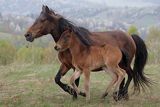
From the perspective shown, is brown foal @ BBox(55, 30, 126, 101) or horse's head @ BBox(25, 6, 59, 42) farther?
horse's head @ BBox(25, 6, 59, 42)

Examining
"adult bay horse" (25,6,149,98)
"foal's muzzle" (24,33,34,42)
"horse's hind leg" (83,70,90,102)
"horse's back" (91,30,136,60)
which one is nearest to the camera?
"horse's hind leg" (83,70,90,102)

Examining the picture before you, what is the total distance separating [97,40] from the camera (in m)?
8.80

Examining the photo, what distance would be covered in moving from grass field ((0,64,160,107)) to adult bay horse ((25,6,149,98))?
1.52ft

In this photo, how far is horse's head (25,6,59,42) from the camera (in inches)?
332

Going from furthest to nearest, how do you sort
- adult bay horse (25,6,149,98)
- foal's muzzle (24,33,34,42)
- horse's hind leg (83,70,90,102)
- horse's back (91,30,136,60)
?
horse's back (91,30,136,60) → adult bay horse (25,6,149,98) → foal's muzzle (24,33,34,42) → horse's hind leg (83,70,90,102)

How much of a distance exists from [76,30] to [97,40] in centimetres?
59

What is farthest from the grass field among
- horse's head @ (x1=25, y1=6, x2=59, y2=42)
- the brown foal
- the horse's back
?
horse's head @ (x1=25, y1=6, x2=59, y2=42)

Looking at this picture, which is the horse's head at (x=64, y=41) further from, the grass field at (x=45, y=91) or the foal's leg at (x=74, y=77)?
the grass field at (x=45, y=91)

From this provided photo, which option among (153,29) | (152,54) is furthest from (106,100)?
(153,29)

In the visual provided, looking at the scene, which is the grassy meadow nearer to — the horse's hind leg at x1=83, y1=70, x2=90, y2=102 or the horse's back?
the horse's hind leg at x1=83, y1=70, x2=90, y2=102

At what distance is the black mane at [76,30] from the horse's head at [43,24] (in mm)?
146

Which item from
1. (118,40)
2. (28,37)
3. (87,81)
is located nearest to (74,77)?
(87,81)

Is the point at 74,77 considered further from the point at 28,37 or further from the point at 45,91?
the point at 45,91

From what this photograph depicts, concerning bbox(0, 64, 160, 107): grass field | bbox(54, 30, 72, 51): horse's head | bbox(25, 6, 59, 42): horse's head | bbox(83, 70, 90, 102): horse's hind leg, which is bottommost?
bbox(0, 64, 160, 107): grass field
